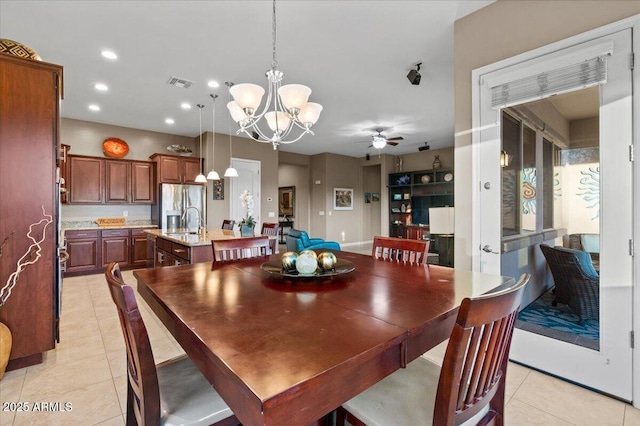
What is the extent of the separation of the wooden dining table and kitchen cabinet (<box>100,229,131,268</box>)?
4835mm

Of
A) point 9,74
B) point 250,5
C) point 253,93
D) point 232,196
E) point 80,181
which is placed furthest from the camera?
point 232,196

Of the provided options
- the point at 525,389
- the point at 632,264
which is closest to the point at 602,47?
the point at 632,264

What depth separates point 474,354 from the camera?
33.8 inches

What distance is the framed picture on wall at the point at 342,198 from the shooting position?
928 cm

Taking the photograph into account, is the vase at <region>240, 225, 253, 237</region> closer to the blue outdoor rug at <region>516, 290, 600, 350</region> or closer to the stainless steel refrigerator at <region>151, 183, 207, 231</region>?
the stainless steel refrigerator at <region>151, 183, 207, 231</region>

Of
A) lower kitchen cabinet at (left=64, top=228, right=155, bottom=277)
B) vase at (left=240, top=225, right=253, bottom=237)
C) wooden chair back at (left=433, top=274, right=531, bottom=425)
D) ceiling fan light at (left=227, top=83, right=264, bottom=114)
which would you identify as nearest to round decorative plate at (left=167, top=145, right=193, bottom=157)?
lower kitchen cabinet at (left=64, top=228, right=155, bottom=277)

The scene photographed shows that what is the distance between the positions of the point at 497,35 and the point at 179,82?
373 cm

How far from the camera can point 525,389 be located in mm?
2004

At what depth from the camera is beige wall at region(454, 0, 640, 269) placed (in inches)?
79.3

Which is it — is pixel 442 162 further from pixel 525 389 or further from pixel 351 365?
pixel 351 365

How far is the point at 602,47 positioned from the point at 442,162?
6758 millimetres

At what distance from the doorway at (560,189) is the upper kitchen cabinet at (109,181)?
6.22 m

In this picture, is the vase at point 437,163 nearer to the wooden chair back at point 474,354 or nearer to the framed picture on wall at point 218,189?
the framed picture on wall at point 218,189

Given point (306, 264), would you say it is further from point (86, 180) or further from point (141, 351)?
point (86, 180)
